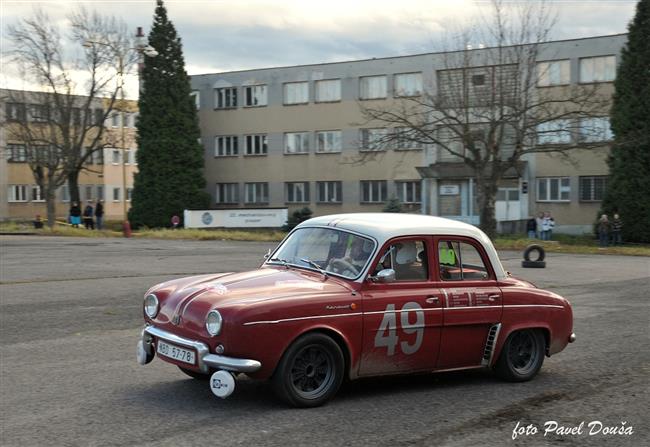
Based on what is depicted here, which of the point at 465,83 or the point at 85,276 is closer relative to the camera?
the point at 85,276

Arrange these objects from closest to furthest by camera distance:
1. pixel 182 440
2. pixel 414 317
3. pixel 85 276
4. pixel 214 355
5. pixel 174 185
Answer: pixel 182 440 < pixel 214 355 < pixel 414 317 < pixel 85 276 < pixel 174 185

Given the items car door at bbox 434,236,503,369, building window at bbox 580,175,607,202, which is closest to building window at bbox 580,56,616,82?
building window at bbox 580,175,607,202

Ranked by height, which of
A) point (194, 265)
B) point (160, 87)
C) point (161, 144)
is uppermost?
point (160, 87)

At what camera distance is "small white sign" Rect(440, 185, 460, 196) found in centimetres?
5153

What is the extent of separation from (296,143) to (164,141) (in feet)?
30.5

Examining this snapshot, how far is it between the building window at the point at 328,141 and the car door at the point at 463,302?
163 ft

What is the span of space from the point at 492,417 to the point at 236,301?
7.38 ft

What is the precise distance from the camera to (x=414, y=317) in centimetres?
719

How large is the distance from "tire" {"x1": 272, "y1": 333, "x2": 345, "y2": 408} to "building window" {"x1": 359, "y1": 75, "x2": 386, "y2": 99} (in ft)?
162

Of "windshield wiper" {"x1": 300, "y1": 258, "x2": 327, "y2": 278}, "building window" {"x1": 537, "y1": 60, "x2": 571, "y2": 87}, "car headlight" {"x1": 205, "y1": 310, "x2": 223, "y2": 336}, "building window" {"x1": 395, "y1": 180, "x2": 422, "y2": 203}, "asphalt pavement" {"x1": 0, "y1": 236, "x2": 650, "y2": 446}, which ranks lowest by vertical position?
"asphalt pavement" {"x1": 0, "y1": 236, "x2": 650, "y2": 446}

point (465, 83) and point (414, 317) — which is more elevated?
point (465, 83)

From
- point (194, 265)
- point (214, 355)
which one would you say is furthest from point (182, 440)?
point (194, 265)

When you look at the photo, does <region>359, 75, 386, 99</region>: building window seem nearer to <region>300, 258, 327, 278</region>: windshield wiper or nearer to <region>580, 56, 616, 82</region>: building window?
<region>580, 56, 616, 82</region>: building window

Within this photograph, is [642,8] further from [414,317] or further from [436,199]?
[414,317]
